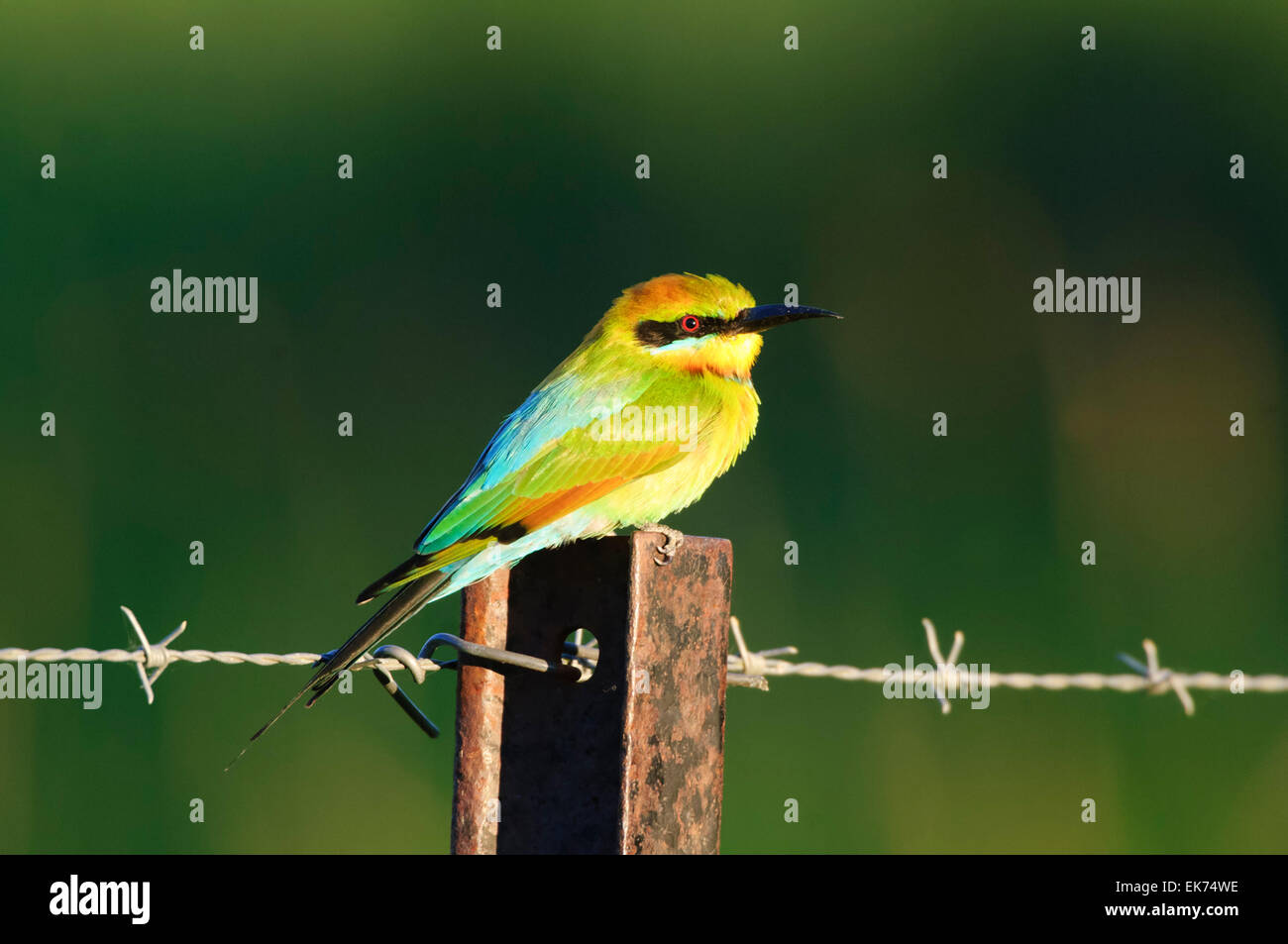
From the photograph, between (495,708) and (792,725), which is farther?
(792,725)

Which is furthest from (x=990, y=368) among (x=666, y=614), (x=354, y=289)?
A: (x=666, y=614)

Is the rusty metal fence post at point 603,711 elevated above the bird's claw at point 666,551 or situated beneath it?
situated beneath

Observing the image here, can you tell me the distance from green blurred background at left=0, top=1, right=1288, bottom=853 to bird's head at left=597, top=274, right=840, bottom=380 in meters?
1.04

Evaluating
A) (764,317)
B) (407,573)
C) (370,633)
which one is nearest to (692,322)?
(764,317)

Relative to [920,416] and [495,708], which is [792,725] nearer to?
[920,416]

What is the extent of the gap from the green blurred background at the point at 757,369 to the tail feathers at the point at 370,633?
53.6 inches

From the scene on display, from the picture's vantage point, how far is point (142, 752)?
4312 mm

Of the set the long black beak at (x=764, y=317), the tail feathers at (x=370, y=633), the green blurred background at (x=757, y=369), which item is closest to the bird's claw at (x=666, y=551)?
the tail feathers at (x=370, y=633)

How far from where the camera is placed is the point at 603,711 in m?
2.00

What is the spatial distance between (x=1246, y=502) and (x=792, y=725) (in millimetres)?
1602

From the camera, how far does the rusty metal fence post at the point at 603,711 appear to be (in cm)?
197

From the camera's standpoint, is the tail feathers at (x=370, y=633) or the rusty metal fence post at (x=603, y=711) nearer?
the rusty metal fence post at (x=603, y=711)

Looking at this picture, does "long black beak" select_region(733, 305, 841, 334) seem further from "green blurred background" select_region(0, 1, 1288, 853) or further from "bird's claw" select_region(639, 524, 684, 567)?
"bird's claw" select_region(639, 524, 684, 567)

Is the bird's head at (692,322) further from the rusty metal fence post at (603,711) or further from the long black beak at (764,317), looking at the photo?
the rusty metal fence post at (603,711)
